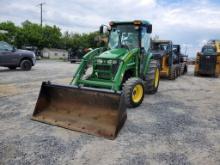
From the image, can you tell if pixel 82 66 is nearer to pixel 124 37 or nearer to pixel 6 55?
pixel 124 37

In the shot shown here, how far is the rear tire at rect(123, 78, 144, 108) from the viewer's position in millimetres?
6735

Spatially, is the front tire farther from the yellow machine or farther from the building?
the building

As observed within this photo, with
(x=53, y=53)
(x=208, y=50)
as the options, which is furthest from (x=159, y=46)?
(x=53, y=53)

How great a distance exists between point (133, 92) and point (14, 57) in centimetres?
1076

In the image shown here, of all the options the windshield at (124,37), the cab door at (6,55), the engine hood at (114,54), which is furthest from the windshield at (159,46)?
the cab door at (6,55)

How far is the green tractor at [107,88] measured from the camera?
5406 mm

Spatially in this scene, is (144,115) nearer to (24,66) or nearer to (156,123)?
(156,123)

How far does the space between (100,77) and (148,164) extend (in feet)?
12.8

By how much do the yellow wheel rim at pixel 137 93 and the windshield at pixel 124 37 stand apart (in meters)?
1.45

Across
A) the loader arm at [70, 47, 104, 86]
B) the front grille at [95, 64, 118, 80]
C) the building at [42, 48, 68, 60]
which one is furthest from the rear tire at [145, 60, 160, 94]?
the building at [42, 48, 68, 60]

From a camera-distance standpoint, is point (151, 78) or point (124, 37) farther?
point (151, 78)

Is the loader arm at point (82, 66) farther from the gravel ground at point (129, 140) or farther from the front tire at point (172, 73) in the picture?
the front tire at point (172, 73)

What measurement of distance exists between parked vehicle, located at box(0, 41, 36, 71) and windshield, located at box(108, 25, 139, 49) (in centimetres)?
903

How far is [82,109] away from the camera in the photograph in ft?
19.1
